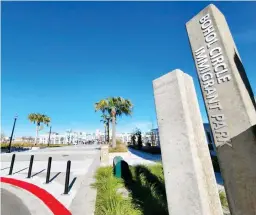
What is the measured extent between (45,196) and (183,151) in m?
5.40

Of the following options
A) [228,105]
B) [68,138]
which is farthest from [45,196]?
[68,138]

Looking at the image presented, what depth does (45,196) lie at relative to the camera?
6.29m

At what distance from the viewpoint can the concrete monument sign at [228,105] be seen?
3.28m

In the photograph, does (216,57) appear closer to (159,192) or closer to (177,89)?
(177,89)

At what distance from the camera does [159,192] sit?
626cm

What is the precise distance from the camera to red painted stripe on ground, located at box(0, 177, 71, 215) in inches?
201

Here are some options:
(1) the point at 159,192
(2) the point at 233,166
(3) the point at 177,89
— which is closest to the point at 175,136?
(3) the point at 177,89

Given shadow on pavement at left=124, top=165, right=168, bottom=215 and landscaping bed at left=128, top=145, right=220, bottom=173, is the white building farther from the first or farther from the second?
shadow on pavement at left=124, top=165, right=168, bottom=215

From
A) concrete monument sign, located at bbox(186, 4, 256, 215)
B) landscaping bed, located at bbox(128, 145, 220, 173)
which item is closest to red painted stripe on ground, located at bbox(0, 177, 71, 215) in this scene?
concrete monument sign, located at bbox(186, 4, 256, 215)

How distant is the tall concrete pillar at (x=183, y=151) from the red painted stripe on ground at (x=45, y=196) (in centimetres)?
329

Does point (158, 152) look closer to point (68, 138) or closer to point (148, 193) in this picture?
point (148, 193)

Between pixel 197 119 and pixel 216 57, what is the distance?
1.40 metres

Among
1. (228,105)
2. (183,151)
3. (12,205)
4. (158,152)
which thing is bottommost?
(12,205)

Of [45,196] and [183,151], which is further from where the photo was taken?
[45,196]
